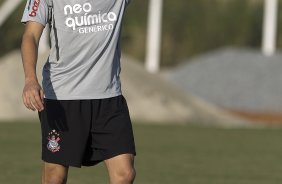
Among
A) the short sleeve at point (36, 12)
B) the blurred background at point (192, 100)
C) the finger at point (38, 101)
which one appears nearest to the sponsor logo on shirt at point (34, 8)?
the short sleeve at point (36, 12)

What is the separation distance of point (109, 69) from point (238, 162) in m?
9.40

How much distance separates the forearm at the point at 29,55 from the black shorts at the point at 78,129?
560 mm

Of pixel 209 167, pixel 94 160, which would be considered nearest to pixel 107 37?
pixel 94 160

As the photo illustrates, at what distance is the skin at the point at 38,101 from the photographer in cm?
731

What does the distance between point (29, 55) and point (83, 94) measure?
0.63m

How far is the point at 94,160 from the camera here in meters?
8.23

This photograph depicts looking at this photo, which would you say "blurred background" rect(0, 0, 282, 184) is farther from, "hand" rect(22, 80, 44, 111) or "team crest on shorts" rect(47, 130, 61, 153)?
"hand" rect(22, 80, 44, 111)

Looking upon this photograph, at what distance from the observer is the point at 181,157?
18.1 m

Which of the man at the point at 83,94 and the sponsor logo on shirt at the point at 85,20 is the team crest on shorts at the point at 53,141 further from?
the sponsor logo on shirt at the point at 85,20

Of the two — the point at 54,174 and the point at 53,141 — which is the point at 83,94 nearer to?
the point at 53,141

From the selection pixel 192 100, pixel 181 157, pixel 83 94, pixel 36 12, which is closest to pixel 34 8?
pixel 36 12

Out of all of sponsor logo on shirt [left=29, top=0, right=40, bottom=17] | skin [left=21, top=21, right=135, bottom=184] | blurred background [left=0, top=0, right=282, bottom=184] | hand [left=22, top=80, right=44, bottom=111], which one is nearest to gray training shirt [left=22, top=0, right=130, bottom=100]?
sponsor logo on shirt [left=29, top=0, right=40, bottom=17]

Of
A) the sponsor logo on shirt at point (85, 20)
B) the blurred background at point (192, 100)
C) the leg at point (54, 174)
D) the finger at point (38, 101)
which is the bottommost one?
the blurred background at point (192, 100)

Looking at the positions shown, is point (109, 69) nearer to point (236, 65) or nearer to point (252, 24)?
point (236, 65)
